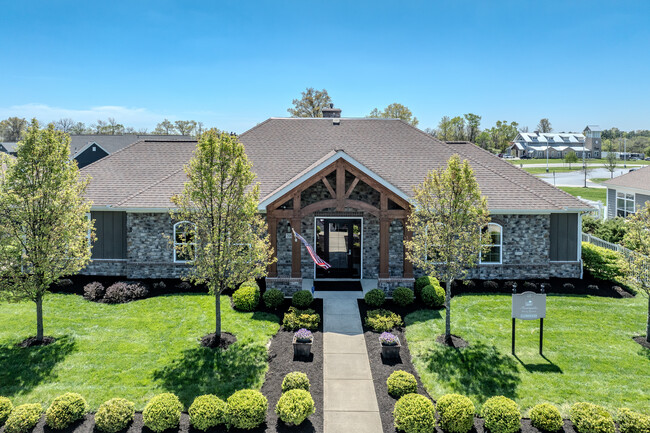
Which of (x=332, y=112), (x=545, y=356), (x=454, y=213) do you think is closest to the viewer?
(x=545, y=356)

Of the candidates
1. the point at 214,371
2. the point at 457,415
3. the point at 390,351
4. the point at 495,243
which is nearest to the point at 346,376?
the point at 390,351

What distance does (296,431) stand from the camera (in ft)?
29.7

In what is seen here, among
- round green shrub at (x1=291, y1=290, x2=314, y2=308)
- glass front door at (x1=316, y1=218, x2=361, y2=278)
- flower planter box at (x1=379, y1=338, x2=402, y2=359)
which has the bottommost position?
flower planter box at (x1=379, y1=338, x2=402, y2=359)

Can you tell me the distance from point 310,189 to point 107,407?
11.1 metres

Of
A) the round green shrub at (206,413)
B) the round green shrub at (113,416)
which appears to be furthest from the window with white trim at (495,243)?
the round green shrub at (113,416)

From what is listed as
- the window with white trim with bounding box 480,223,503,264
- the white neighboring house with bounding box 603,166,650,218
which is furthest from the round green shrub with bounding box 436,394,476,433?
the white neighboring house with bounding box 603,166,650,218

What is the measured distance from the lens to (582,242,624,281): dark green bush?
18.2m

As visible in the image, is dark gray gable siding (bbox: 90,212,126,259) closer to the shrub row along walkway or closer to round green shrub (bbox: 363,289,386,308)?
the shrub row along walkway

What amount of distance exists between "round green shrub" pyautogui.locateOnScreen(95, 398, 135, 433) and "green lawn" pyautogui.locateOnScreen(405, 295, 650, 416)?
672cm

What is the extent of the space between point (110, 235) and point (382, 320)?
478 inches

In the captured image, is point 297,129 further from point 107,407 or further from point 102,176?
point 107,407

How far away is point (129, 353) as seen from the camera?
12.0 meters

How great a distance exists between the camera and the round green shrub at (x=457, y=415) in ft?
29.6

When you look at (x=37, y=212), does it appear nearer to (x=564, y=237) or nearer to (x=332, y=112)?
(x=332, y=112)
